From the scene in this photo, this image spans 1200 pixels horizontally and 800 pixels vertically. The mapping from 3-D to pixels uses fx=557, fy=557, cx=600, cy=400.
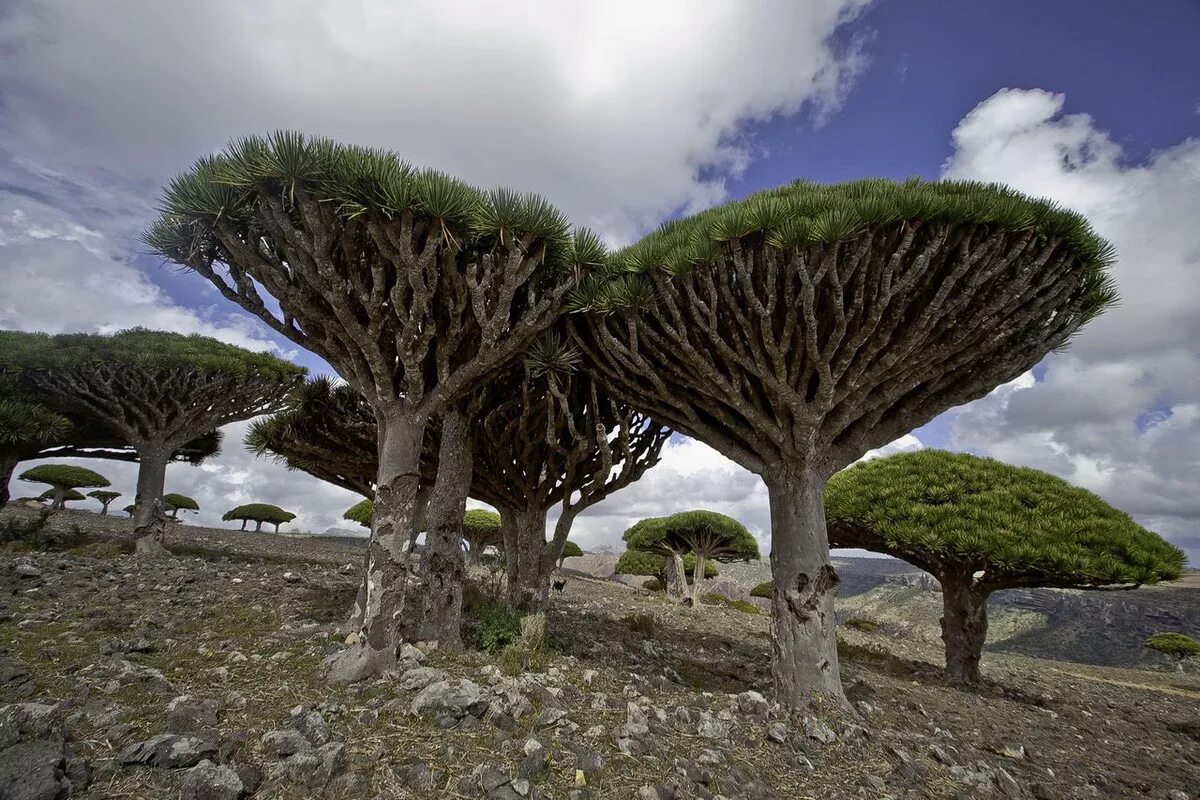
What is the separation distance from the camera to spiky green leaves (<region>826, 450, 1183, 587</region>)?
1149 centimetres

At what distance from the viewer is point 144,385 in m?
15.7

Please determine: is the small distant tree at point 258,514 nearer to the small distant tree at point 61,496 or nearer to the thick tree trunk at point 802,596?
the small distant tree at point 61,496

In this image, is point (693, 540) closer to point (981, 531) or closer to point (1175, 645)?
point (981, 531)

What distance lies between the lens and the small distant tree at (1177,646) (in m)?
22.5

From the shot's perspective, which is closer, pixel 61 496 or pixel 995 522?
pixel 995 522

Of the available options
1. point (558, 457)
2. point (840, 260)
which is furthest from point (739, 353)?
point (558, 457)

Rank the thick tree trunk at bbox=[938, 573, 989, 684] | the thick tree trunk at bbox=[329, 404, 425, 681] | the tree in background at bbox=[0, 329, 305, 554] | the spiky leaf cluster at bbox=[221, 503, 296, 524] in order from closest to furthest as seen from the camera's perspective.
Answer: the thick tree trunk at bbox=[329, 404, 425, 681] → the thick tree trunk at bbox=[938, 573, 989, 684] → the tree in background at bbox=[0, 329, 305, 554] → the spiky leaf cluster at bbox=[221, 503, 296, 524]

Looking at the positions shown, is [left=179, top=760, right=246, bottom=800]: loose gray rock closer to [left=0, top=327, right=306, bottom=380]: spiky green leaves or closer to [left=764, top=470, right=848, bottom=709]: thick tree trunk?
[left=764, top=470, right=848, bottom=709]: thick tree trunk

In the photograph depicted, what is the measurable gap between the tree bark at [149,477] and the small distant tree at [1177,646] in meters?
37.0

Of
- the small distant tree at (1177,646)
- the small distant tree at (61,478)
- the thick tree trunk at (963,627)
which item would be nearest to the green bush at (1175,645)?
the small distant tree at (1177,646)

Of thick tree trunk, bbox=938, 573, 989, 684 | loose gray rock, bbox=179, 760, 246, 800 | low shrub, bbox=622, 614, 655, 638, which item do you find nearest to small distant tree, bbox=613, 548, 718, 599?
low shrub, bbox=622, 614, 655, 638

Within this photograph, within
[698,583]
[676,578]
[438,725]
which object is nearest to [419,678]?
[438,725]

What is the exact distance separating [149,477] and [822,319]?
18.4 metres

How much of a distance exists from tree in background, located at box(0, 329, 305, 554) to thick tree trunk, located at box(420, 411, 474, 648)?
11.7 meters
